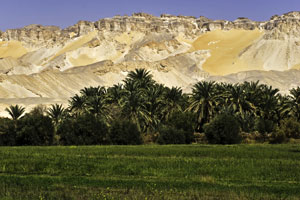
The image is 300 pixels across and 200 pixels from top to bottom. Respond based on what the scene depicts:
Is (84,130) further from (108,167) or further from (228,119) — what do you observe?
(108,167)

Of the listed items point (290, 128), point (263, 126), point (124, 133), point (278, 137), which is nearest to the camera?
point (124, 133)

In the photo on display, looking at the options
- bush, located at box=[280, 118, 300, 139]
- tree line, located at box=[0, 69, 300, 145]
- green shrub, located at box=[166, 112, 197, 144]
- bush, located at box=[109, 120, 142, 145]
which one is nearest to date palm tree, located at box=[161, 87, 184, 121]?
tree line, located at box=[0, 69, 300, 145]

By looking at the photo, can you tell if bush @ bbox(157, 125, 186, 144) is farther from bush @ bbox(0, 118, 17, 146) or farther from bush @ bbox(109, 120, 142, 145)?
bush @ bbox(0, 118, 17, 146)

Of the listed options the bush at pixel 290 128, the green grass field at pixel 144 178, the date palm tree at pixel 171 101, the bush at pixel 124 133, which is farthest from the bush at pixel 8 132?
the bush at pixel 290 128

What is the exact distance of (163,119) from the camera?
2862 inches

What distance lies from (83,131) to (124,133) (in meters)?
5.18

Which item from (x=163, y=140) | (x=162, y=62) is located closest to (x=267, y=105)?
(x=163, y=140)

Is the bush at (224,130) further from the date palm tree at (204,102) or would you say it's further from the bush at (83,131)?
the bush at (83,131)

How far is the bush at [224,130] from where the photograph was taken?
5725 cm

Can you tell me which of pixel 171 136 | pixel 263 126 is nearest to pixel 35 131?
pixel 171 136

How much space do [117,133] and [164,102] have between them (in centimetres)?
1376

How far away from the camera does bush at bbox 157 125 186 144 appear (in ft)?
194

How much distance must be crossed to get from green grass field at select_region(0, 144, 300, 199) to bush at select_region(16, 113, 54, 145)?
24.3 metres

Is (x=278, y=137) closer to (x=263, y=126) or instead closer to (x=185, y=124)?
(x=263, y=126)
